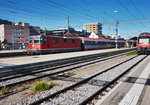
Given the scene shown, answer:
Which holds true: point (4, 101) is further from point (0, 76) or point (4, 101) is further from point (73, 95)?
point (0, 76)

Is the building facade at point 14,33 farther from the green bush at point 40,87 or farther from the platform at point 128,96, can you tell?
the platform at point 128,96

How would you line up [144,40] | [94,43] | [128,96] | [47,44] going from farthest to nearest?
[94,43], [144,40], [47,44], [128,96]

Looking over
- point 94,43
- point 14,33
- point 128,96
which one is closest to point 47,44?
point 128,96

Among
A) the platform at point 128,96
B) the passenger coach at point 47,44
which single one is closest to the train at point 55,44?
the passenger coach at point 47,44

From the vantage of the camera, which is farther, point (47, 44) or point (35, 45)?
point (47, 44)

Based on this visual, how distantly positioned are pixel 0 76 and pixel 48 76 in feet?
8.79

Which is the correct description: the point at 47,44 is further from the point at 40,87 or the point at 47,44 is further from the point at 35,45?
the point at 40,87

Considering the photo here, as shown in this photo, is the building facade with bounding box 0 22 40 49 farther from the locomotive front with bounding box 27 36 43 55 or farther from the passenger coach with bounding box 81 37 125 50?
the locomotive front with bounding box 27 36 43 55

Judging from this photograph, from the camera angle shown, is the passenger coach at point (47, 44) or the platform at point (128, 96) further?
the passenger coach at point (47, 44)

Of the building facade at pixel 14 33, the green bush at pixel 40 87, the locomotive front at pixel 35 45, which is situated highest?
the building facade at pixel 14 33

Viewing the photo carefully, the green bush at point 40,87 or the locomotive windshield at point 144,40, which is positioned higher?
the locomotive windshield at point 144,40

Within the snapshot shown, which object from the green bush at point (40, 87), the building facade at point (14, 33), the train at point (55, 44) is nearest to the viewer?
the green bush at point (40, 87)

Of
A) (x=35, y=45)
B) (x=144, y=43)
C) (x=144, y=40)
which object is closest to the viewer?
(x=35, y=45)

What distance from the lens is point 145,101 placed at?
4438 millimetres
